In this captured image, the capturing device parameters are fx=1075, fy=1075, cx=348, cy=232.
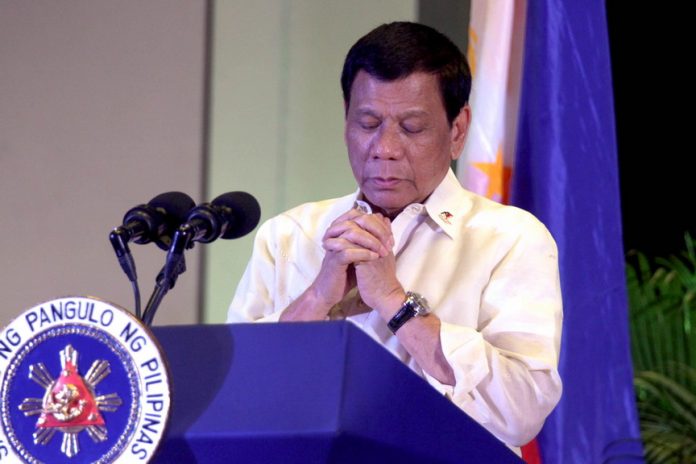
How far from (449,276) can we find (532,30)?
1.05 meters

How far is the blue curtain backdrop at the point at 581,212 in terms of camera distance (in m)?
2.85

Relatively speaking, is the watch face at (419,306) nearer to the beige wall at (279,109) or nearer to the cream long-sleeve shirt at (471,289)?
the cream long-sleeve shirt at (471,289)

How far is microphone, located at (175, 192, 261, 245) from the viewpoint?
1.50m

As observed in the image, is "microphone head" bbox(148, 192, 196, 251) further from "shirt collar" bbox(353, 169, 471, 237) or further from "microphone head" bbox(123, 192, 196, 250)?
"shirt collar" bbox(353, 169, 471, 237)

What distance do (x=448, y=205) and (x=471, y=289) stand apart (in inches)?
9.2

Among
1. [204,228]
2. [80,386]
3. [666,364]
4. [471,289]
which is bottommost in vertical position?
[666,364]

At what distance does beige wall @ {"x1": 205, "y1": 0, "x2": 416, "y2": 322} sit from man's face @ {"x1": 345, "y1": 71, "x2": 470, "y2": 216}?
1.20 m

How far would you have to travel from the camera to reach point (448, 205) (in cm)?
232

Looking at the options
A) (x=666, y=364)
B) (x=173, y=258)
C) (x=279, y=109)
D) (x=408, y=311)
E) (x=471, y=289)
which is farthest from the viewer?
(x=666, y=364)

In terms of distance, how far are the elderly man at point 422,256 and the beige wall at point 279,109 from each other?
96 cm

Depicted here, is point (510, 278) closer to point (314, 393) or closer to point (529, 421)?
point (529, 421)

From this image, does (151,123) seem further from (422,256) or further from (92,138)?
(422,256)

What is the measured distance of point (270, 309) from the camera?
236 cm

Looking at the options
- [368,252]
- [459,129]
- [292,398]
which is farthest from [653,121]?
[292,398]
